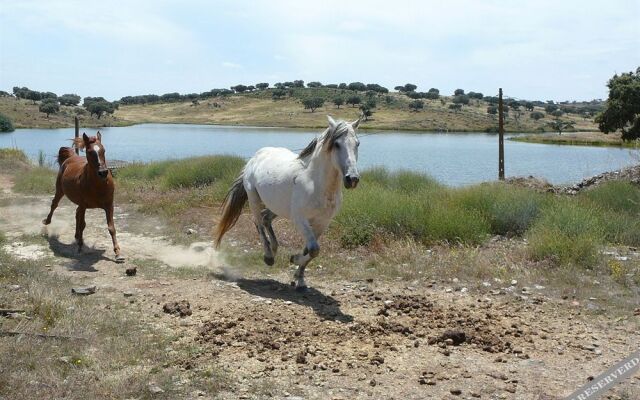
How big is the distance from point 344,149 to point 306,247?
138 centimetres

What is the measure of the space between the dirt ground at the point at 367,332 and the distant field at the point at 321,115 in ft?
162

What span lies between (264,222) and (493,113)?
84327mm

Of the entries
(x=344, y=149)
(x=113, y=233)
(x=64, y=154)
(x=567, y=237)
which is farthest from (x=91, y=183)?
(x=567, y=237)

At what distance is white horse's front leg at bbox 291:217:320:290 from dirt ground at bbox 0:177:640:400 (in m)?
0.18

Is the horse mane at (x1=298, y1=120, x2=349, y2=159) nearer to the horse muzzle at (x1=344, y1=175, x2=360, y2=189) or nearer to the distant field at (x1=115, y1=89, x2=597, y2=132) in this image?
the horse muzzle at (x1=344, y1=175, x2=360, y2=189)

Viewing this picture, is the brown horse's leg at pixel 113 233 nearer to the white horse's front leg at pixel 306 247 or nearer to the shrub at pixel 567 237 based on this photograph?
the white horse's front leg at pixel 306 247

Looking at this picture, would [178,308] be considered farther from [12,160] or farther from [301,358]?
[12,160]

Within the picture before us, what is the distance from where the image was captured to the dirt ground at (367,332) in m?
4.12

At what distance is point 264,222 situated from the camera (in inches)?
312

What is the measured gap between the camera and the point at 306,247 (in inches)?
256

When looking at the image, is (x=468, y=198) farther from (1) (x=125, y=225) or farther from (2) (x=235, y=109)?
(2) (x=235, y=109)

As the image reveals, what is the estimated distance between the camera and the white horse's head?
18.4 feet

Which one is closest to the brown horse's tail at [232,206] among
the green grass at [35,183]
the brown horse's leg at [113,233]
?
the brown horse's leg at [113,233]

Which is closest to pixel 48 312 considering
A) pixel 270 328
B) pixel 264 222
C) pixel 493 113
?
pixel 270 328
